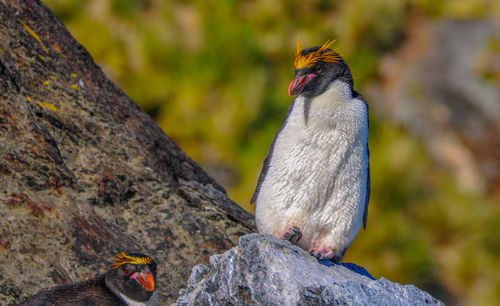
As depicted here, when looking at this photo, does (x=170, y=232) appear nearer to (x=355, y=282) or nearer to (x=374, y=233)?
(x=355, y=282)

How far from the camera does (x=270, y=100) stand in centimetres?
1189

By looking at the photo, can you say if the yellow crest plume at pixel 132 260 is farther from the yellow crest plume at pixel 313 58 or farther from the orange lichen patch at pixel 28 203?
the yellow crest plume at pixel 313 58

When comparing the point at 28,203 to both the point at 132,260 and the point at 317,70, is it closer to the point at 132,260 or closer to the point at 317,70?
the point at 132,260

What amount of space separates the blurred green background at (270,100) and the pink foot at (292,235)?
5530 mm

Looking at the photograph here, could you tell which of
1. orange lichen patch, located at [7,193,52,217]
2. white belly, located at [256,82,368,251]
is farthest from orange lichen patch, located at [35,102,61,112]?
white belly, located at [256,82,368,251]

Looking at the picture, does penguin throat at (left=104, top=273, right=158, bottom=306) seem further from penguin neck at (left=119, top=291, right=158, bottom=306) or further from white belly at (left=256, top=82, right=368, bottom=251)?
white belly at (left=256, top=82, right=368, bottom=251)

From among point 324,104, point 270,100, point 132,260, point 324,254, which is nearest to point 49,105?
point 132,260

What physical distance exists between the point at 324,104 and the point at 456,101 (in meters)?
8.63

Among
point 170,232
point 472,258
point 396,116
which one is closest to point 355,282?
point 170,232

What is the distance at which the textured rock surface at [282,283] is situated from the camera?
3.56m

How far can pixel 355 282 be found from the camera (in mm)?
3811

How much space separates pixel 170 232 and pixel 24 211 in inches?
42.6

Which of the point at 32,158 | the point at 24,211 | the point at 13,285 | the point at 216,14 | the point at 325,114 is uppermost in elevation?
the point at 216,14

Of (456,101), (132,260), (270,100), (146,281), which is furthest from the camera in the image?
(456,101)
